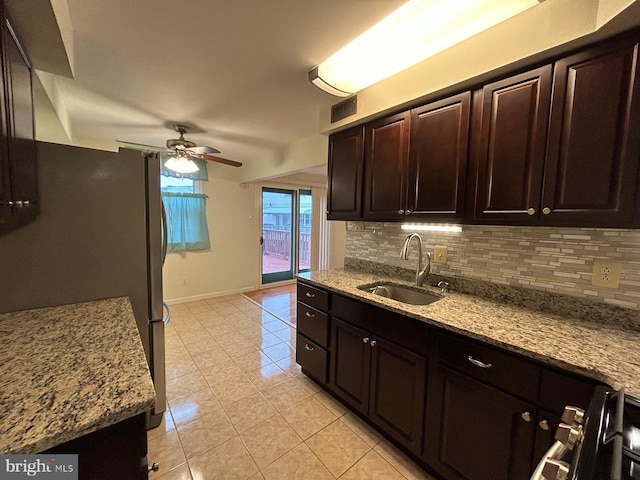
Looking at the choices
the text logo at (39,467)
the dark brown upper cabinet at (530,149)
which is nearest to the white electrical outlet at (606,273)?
the dark brown upper cabinet at (530,149)

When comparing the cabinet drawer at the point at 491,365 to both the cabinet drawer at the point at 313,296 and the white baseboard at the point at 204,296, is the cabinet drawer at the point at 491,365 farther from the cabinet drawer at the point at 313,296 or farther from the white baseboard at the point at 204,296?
the white baseboard at the point at 204,296

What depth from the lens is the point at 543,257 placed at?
4.80 feet

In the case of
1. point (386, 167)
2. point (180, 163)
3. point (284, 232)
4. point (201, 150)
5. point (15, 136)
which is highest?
point (201, 150)

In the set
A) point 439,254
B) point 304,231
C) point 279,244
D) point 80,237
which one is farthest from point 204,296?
point 439,254

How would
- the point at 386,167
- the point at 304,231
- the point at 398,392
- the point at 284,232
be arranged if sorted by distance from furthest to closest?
the point at 304,231 → the point at 284,232 → the point at 386,167 → the point at 398,392

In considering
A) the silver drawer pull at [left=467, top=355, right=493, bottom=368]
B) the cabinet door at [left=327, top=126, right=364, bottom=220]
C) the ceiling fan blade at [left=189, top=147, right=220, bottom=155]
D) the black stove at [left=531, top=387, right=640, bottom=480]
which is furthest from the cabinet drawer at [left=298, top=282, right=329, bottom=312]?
the ceiling fan blade at [left=189, top=147, right=220, bottom=155]

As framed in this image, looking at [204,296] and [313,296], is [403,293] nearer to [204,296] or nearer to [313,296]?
[313,296]

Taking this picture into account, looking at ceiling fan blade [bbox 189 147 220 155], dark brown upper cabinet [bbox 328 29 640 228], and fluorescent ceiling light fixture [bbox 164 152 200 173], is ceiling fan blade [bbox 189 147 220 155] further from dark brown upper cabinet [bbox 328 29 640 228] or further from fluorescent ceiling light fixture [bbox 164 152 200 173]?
dark brown upper cabinet [bbox 328 29 640 228]

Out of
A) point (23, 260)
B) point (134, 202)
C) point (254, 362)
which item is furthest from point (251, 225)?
point (23, 260)

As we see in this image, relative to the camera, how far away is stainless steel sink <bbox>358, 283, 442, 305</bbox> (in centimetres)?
186

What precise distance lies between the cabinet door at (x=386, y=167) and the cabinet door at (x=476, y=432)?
1063 mm

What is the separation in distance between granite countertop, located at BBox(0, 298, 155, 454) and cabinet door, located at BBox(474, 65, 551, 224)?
1.67m

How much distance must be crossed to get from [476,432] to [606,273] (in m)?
0.99

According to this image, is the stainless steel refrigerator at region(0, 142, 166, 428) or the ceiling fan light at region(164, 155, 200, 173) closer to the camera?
the stainless steel refrigerator at region(0, 142, 166, 428)
